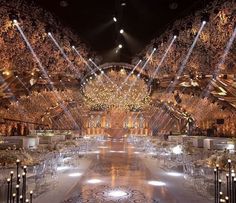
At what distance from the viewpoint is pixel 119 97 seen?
4762 centimetres

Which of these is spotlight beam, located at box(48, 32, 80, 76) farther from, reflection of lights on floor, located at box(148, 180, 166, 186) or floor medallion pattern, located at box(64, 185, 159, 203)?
floor medallion pattern, located at box(64, 185, 159, 203)

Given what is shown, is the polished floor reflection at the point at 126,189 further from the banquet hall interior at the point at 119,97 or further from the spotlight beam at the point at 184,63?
the spotlight beam at the point at 184,63

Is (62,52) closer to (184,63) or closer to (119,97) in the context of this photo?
(184,63)

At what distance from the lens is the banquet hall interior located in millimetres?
9945

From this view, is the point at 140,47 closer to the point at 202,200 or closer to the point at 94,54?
the point at 94,54

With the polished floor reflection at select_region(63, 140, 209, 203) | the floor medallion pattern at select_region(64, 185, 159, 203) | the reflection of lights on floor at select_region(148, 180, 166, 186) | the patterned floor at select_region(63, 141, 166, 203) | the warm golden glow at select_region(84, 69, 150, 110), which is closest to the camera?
the floor medallion pattern at select_region(64, 185, 159, 203)

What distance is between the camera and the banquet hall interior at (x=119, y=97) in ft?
32.6

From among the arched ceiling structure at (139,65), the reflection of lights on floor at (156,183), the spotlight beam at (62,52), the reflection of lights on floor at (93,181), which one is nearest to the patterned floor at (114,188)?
the reflection of lights on floor at (93,181)

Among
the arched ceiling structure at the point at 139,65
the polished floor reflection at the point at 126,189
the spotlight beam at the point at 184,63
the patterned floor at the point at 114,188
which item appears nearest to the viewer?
the patterned floor at the point at 114,188

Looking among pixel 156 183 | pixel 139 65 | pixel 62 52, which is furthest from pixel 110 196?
pixel 139 65

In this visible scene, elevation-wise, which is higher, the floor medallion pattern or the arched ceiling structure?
the arched ceiling structure

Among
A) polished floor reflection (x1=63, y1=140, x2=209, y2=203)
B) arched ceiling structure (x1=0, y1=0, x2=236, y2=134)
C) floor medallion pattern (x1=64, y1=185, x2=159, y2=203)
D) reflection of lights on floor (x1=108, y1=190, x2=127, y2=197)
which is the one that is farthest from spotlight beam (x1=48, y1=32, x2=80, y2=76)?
reflection of lights on floor (x1=108, y1=190, x2=127, y2=197)

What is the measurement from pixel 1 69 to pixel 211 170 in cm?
1977

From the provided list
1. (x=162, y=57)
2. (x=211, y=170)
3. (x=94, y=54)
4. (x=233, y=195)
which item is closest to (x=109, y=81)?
(x=94, y=54)
